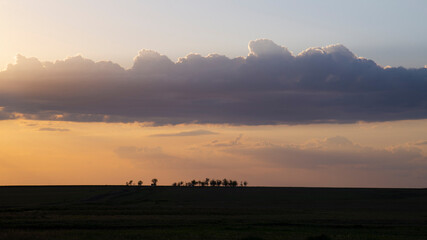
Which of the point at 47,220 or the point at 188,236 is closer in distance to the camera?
the point at 188,236

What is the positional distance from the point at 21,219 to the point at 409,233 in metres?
45.4

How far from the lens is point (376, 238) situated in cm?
5038

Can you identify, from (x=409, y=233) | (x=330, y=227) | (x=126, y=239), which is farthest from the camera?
(x=330, y=227)

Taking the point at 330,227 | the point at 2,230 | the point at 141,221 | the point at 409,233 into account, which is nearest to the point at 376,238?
the point at 409,233

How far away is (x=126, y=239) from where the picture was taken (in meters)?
46.3

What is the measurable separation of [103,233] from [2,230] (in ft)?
32.9

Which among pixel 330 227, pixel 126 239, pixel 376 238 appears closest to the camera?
pixel 126 239

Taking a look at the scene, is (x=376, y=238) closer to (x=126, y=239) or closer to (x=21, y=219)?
(x=126, y=239)

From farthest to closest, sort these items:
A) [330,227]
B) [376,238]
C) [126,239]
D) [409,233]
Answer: [330,227] → [409,233] → [376,238] → [126,239]

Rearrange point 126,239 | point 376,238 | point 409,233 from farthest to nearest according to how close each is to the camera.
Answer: point 409,233 < point 376,238 < point 126,239

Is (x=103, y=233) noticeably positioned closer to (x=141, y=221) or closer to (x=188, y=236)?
(x=188, y=236)

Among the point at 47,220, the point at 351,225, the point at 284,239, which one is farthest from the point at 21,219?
the point at 351,225

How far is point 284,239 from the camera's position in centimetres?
4825

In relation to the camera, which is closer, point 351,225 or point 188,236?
point 188,236
